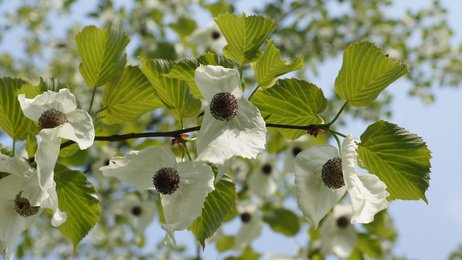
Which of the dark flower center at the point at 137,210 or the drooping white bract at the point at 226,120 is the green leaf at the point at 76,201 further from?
the dark flower center at the point at 137,210

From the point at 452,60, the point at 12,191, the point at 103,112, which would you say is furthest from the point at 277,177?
the point at 452,60

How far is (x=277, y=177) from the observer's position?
2.43 m

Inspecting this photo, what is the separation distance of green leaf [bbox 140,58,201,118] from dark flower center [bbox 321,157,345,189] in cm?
26

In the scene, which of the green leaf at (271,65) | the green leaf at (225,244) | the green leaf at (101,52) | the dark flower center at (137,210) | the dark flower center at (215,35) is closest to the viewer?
the green leaf at (271,65)

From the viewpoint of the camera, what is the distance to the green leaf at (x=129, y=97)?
2.84 ft

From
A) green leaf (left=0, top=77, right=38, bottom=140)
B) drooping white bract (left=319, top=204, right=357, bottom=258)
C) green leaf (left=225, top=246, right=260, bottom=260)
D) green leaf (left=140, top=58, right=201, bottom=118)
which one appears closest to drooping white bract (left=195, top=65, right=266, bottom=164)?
green leaf (left=140, top=58, right=201, bottom=118)

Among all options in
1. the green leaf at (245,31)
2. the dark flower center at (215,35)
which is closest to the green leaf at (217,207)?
the green leaf at (245,31)

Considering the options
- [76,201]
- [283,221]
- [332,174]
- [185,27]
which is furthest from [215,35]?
[332,174]

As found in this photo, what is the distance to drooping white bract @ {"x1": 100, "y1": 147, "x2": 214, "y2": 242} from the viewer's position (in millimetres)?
689

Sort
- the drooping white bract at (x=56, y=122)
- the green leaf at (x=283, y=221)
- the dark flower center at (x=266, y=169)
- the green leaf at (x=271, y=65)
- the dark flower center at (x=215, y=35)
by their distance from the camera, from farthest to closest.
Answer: the dark flower center at (x=215, y=35) → the dark flower center at (x=266, y=169) → the green leaf at (x=283, y=221) → the green leaf at (x=271, y=65) → the drooping white bract at (x=56, y=122)

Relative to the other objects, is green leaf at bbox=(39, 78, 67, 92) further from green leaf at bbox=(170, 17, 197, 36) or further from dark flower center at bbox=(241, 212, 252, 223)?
green leaf at bbox=(170, 17, 197, 36)

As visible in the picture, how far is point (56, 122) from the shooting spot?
2.15 feet

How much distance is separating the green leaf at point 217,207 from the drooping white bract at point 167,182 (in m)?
0.10

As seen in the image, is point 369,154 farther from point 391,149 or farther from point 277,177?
point 277,177
